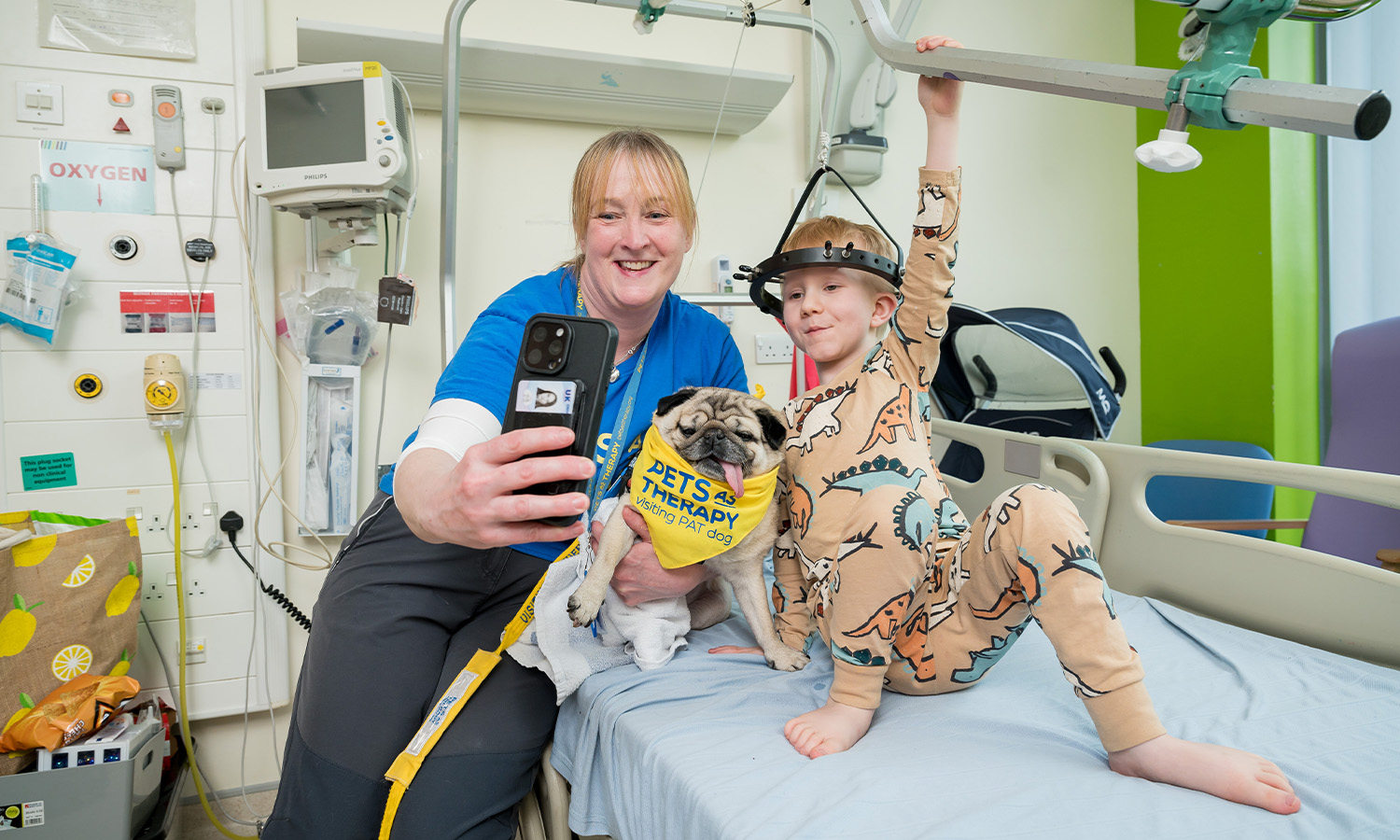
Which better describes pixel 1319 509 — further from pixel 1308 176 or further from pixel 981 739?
pixel 981 739

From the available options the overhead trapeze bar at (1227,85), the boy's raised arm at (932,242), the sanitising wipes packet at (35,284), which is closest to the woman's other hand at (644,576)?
the boy's raised arm at (932,242)

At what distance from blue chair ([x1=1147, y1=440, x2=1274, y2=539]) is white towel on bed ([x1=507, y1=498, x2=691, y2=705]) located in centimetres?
198

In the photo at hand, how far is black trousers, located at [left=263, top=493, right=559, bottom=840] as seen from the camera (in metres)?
1.16

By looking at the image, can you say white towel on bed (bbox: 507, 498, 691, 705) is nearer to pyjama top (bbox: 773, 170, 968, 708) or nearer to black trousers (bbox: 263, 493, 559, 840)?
black trousers (bbox: 263, 493, 559, 840)

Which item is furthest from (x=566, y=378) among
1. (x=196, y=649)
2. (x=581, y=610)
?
(x=196, y=649)

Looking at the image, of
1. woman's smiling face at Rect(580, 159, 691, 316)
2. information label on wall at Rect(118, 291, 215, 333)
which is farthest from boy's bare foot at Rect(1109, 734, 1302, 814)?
information label on wall at Rect(118, 291, 215, 333)

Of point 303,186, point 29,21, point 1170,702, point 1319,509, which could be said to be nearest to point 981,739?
point 1170,702

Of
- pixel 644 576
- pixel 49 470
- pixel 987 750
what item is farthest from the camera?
pixel 49 470

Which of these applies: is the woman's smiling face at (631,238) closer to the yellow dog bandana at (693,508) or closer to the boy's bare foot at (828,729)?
the yellow dog bandana at (693,508)

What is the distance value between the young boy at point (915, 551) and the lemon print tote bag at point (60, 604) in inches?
61.6

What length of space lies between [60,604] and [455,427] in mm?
1386

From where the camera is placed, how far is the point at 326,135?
1892 mm

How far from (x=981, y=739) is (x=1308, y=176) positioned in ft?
8.58

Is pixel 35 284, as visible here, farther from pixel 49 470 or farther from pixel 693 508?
pixel 693 508
